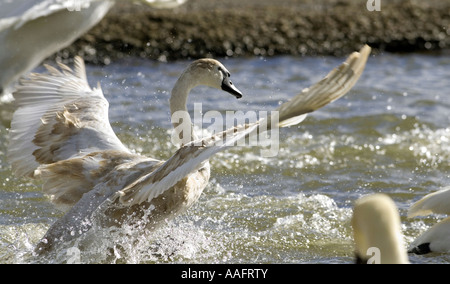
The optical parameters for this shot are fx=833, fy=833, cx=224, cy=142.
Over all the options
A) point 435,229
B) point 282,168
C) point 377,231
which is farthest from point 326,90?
point 282,168

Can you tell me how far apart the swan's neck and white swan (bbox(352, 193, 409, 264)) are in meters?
2.18

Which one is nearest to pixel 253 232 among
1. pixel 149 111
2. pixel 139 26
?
pixel 149 111

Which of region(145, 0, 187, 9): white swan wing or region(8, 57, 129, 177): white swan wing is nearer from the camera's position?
region(8, 57, 129, 177): white swan wing

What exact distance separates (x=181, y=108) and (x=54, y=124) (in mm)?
1053

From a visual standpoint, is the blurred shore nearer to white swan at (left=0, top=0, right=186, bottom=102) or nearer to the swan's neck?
white swan at (left=0, top=0, right=186, bottom=102)

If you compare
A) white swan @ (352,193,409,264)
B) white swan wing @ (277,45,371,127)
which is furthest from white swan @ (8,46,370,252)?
white swan @ (352,193,409,264)

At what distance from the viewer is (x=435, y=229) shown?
5645 millimetres

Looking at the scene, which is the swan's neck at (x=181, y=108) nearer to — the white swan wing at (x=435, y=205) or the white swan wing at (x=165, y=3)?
the white swan wing at (x=165, y=3)

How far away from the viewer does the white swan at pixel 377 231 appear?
418cm

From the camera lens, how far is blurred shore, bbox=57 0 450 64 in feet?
44.7

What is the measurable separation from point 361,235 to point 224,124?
5613 mm

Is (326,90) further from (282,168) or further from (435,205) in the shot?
(282,168)

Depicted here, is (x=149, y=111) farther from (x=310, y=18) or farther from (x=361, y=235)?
(x=361, y=235)

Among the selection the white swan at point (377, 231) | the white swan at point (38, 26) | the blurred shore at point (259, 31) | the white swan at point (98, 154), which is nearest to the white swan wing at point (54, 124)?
the white swan at point (98, 154)
